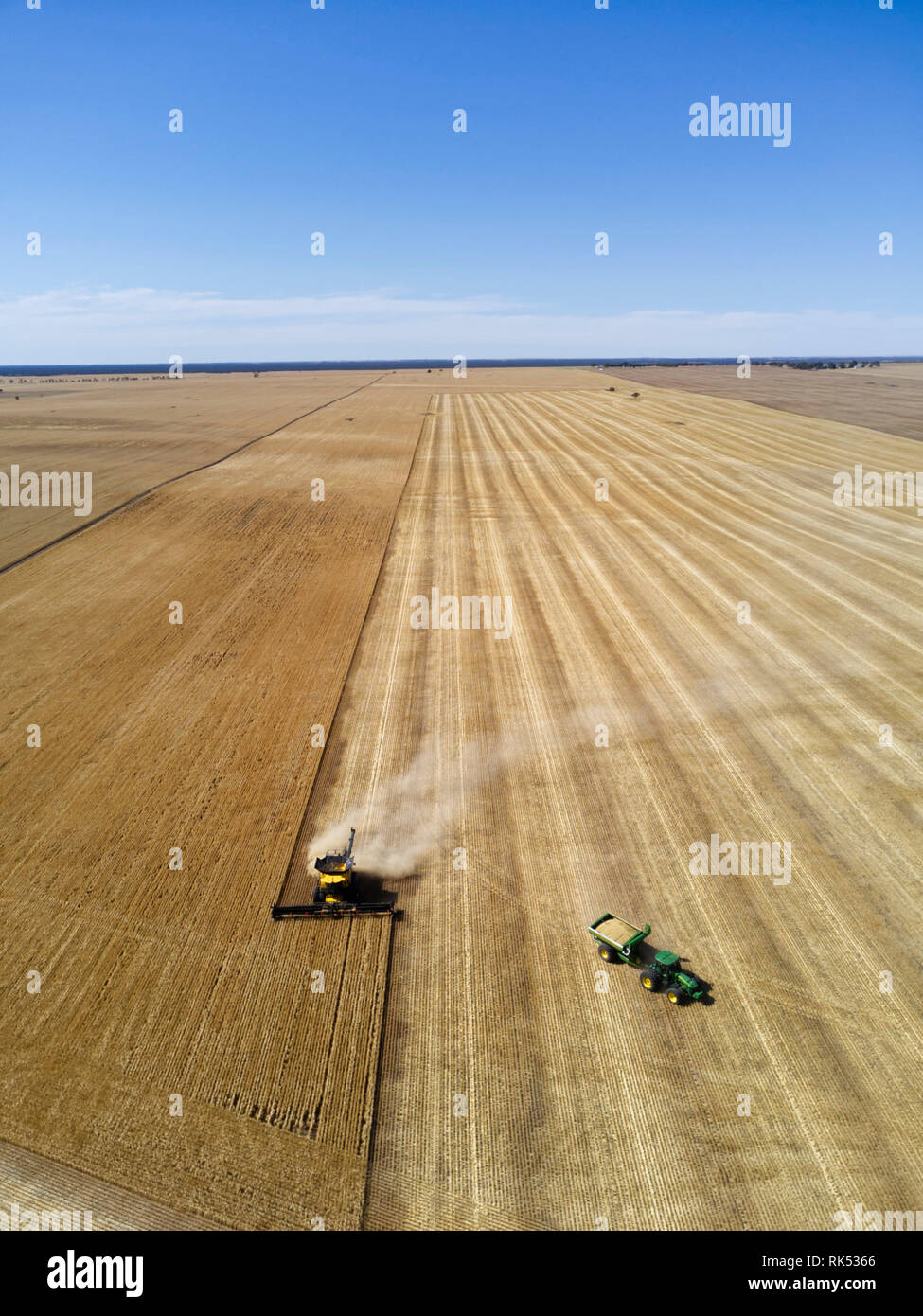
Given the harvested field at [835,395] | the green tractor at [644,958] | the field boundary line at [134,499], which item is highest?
the harvested field at [835,395]

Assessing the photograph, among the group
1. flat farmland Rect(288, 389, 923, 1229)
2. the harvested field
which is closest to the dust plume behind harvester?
flat farmland Rect(288, 389, 923, 1229)

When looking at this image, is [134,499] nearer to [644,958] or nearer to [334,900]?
[334,900]

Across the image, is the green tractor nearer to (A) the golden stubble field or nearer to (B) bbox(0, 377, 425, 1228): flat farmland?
(A) the golden stubble field

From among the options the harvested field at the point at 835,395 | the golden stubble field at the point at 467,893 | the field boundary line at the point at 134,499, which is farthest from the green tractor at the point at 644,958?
the harvested field at the point at 835,395

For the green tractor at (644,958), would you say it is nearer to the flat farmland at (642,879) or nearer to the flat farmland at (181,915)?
the flat farmland at (642,879)

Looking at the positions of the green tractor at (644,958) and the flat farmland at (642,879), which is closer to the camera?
the flat farmland at (642,879)

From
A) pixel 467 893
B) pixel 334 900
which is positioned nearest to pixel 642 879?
pixel 467 893

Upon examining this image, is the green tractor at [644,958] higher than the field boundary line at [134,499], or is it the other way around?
the field boundary line at [134,499]
